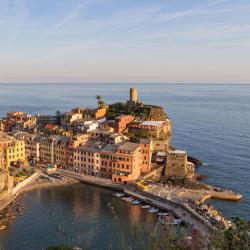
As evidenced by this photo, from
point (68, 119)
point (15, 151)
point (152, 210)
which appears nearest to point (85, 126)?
point (68, 119)

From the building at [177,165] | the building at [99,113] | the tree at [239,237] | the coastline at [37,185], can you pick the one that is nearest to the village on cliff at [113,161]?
the building at [177,165]

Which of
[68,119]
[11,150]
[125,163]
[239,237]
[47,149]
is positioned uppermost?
[239,237]

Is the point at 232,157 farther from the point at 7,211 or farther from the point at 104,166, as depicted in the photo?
the point at 7,211

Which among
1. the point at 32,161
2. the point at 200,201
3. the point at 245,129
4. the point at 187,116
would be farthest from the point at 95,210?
the point at 187,116

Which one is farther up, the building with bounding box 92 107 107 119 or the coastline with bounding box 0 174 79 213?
the building with bounding box 92 107 107 119

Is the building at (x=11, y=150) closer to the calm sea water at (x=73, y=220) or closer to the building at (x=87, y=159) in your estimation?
the building at (x=87, y=159)

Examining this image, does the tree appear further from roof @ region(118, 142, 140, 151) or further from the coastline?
roof @ region(118, 142, 140, 151)

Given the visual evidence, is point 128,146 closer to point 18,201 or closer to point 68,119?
point 18,201

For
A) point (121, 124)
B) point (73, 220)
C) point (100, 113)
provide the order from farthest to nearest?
point (100, 113) < point (121, 124) < point (73, 220)

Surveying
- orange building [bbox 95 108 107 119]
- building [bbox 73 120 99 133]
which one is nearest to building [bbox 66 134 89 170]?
building [bbox 73 120 99 133]
